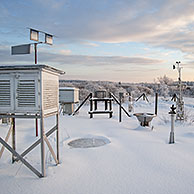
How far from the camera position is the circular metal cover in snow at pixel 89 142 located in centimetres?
555

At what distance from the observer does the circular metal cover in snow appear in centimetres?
555

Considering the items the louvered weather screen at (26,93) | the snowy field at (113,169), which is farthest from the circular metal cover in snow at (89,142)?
the louvered weather screen at (26,93)

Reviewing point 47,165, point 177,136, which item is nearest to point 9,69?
point 47,165

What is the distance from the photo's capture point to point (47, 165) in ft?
13.3

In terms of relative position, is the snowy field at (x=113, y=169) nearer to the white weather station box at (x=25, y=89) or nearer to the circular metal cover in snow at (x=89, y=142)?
the circular metal cover in snow at (x=89, y=142)

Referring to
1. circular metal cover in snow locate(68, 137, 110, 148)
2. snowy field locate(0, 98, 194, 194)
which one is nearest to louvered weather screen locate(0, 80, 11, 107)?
snowy field locate(0, 98, 194, 194)

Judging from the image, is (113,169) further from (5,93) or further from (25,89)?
(5,93)

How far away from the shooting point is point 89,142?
5871 mm

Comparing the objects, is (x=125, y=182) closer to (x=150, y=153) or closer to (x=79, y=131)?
(x=150, y=153)

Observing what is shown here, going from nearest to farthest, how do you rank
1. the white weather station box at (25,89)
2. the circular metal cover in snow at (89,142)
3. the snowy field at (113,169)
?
the snowy field at (113,169), the white weather station box at (25,89), the circular metal cover in snow at (89,142)

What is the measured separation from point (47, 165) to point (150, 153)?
239 centimetres

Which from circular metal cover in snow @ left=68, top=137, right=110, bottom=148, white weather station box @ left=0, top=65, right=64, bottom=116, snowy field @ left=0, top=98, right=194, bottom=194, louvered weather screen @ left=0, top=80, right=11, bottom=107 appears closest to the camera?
snowy field @ left=0, top=98, right=194, bottom=194

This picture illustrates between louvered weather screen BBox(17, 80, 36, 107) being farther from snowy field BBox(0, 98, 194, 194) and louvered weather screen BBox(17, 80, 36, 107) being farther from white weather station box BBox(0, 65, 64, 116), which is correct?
snowy field BBox(0, 98, 194, 194)

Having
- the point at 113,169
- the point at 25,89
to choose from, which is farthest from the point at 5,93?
the point at 113,169
